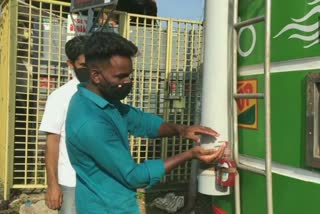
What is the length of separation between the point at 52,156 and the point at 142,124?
2.76 feet

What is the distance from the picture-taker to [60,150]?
3049mm

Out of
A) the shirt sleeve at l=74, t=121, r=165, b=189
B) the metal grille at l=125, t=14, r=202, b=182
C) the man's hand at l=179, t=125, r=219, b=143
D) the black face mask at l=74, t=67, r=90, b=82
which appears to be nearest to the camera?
the shirt sleeve at l=74, t=121, r=165, b=189

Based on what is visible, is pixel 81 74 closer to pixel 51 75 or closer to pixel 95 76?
pixel 95 76

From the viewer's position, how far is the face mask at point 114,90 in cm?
208

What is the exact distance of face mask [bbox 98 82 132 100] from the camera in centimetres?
208

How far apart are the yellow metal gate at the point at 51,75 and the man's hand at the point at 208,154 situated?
3.49 metres

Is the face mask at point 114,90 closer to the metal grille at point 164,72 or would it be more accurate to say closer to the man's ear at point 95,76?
the man's ear at point 95,76

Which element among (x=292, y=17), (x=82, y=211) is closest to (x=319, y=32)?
(x=292, y=17)

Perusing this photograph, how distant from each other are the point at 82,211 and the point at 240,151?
83cm

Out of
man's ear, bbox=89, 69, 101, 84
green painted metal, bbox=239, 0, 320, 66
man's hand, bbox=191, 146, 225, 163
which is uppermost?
green painted metal, bbox=239, 0, 320, 66

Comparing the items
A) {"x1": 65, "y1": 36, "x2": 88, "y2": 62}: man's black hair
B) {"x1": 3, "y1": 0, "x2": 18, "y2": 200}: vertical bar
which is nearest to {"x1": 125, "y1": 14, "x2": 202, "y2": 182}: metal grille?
{"x1": 3, "y1": 0, "x2": 18, "y2": 200}: vertical bar

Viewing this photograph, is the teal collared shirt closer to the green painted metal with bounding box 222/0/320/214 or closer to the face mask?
the face mask

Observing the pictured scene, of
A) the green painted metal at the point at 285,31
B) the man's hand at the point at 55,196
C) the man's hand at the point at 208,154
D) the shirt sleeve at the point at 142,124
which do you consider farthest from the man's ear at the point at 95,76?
the man's hand at the point at 55,196

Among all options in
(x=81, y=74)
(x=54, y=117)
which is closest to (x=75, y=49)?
(x=81, y=74)
